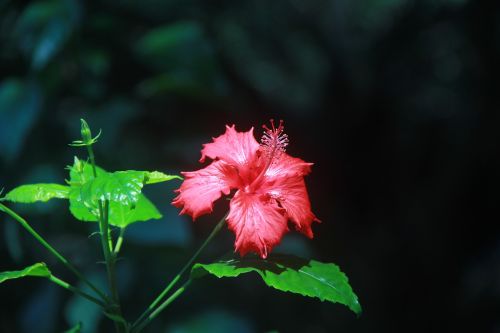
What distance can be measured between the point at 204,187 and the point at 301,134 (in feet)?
8.01

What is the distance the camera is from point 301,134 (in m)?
3.27

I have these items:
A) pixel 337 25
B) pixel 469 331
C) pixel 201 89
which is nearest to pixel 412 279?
pixel 469 331

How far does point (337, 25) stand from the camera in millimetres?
3287

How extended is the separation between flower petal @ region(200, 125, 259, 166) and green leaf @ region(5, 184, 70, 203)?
22cm

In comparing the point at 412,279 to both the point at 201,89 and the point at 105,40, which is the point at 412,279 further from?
the point at 105,40

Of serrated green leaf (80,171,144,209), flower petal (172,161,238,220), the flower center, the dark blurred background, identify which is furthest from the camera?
the dark blurred background

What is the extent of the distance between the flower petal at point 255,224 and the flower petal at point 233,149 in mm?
91

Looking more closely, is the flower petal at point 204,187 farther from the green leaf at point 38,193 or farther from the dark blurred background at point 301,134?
the dark blurred background at point 301,134

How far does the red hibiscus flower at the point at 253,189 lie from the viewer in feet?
2.64

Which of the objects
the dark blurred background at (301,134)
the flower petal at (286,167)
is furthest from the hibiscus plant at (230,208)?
the dark blurred background at (301,134)

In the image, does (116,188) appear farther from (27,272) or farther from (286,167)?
(286,167)

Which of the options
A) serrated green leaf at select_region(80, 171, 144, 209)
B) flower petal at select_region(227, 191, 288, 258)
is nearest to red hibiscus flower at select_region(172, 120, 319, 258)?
flower petal at select_region(227, 191, 288, 258)

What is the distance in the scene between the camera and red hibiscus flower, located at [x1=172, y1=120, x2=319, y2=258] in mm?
805

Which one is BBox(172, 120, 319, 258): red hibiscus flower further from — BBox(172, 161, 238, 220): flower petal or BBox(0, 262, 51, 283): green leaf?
BBox(0, 262, 51, 283): green leaf
